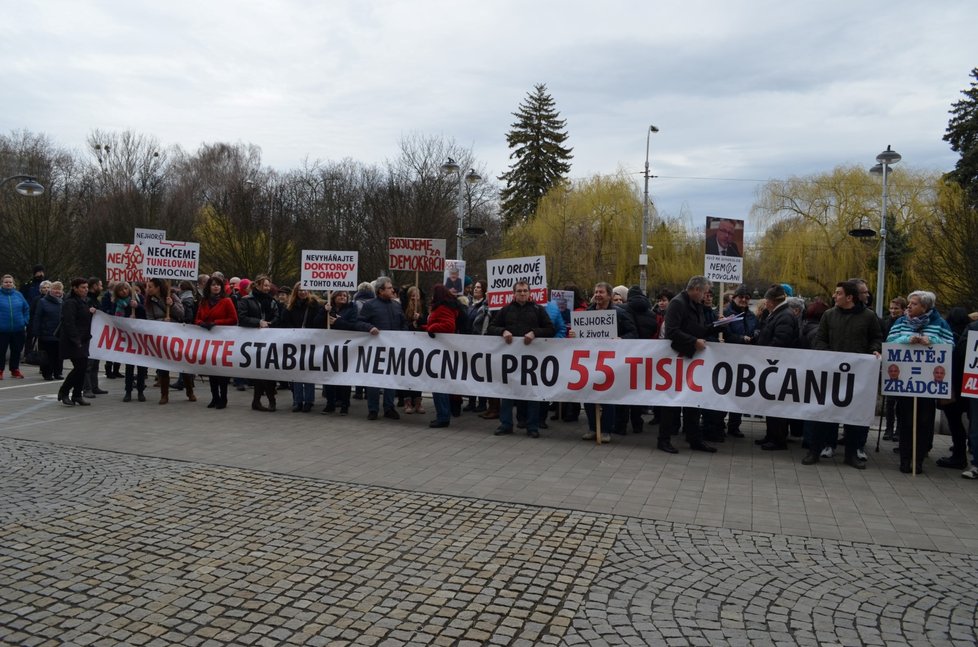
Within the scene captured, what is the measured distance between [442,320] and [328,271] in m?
3.61

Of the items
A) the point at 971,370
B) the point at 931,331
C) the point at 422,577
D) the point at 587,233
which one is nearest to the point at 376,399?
the point at 422,577

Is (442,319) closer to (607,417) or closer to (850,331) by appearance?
(607,417)

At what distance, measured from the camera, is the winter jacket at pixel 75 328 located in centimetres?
1246

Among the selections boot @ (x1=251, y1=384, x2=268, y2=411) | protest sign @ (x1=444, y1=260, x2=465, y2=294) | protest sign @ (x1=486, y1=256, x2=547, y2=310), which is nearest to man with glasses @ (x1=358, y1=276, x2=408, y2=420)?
protest sign @ (x1=486, y1=256, x2=547, y2=310)

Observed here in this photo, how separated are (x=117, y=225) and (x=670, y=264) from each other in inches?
1235

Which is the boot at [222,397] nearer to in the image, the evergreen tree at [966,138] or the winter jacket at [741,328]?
the winter jacket at [741,328]

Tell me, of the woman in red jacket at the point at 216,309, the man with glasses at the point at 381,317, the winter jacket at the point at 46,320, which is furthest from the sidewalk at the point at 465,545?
the winter jacket at the point at 46,320

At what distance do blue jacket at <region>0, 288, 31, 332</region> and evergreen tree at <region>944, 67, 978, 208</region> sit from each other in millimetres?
41886

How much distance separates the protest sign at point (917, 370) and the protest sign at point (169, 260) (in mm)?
11085

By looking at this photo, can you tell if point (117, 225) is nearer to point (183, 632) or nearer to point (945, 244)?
point (945, 244)

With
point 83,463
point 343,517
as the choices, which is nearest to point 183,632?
point 343,517

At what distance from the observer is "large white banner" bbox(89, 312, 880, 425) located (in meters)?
9.56

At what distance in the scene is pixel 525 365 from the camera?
10.8 meters

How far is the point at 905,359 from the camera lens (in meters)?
9.04
